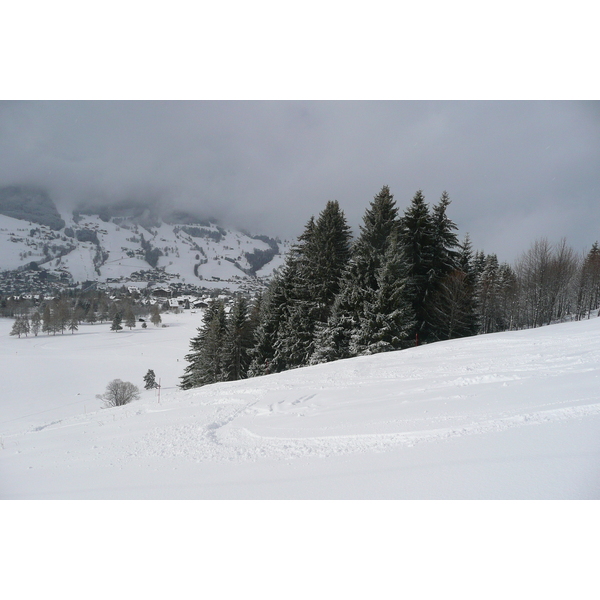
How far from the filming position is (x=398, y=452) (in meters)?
3.51

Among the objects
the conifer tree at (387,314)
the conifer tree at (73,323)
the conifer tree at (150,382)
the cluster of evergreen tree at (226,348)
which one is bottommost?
the conifer tree at (150,382)

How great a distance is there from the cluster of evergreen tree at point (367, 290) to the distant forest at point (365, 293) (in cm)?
6

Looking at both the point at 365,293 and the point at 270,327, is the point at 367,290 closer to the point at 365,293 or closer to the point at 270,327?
the point at 365,293

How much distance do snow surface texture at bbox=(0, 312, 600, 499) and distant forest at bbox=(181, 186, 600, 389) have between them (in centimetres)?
578

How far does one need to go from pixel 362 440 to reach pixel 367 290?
1104 centimetres

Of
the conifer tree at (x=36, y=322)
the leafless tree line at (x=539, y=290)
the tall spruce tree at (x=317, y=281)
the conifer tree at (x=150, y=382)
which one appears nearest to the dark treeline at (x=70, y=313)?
the conifer tree at (x=36, y=322)

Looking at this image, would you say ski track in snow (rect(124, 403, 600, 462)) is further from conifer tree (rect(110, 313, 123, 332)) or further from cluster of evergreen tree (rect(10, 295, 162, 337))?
conifer tree (rect(110, 313, 123, 332))

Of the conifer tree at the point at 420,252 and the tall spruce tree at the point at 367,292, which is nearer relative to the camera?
the tall spruce tree at the point at 367,292

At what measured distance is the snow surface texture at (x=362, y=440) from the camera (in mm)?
3064

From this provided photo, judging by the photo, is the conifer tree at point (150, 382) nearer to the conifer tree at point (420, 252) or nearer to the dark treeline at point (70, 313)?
the dark treeline at point (70, 313)

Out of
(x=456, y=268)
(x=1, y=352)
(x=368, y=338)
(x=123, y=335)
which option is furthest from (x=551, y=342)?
(x=123, y=335)

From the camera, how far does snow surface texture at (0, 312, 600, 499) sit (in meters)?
3.06

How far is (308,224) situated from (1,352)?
6624cm

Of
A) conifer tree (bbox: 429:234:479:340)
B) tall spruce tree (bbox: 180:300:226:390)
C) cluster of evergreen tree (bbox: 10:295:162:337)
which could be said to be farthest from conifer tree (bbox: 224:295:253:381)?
cluster of evergreen tree (bbox: 10:295:162:337)
